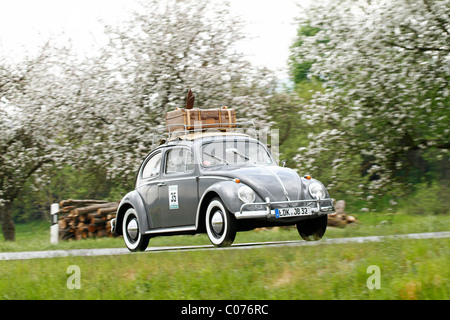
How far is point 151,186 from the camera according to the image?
433 inches

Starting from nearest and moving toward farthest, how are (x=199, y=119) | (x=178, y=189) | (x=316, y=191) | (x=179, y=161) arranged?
1. (x=316, y=191)
2. (x=178, y=189)
3. (x=179, y=161)
4. (x=199, y=119)

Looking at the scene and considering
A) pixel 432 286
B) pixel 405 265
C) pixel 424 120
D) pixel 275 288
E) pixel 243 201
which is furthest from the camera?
pixel 424 120

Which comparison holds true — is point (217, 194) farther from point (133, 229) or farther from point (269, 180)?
point (133, 229)

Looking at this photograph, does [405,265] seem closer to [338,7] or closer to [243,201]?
[243,201]

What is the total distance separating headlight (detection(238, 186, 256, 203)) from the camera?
8.82 m

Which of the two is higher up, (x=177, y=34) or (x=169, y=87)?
(x=177, y=34)

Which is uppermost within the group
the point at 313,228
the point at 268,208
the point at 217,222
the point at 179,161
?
the point at 179,161

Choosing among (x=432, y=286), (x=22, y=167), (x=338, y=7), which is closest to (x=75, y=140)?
(x=22, y=167)

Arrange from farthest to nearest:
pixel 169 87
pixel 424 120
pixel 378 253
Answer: pixel 169 87, pixel 424 120, pixel 378 253

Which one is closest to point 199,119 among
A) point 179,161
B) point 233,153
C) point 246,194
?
point 179,161

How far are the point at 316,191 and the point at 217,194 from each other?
148 centimetres

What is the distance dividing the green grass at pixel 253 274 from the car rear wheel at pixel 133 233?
2.19 meters
